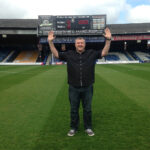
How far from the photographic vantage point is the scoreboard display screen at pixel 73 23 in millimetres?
32031

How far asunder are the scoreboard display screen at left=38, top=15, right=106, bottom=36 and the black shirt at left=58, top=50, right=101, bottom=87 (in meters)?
29.5

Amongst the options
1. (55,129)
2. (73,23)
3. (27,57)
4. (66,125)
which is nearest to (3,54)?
(27,57)

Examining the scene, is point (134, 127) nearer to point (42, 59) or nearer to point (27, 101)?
point (27, 101)

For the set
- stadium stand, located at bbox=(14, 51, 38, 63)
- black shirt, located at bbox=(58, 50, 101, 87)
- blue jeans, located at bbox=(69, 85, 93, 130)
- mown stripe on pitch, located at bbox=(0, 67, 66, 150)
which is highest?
black shirt, located at bbox=(58, 50, 101, 87)

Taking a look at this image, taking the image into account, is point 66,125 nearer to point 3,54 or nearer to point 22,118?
point 22,118

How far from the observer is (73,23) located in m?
32.1

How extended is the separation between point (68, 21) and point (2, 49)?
22834 millimetres

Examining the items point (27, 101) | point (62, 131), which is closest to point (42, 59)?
point (27, 101)

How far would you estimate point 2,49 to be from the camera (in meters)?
46.3

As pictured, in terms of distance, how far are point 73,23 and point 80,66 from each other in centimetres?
2983

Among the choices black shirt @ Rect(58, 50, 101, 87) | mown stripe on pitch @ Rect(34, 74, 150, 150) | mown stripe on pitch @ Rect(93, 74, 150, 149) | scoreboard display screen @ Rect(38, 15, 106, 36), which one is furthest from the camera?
scoreboard display screen @ Rect(38, 15, 106, 36)

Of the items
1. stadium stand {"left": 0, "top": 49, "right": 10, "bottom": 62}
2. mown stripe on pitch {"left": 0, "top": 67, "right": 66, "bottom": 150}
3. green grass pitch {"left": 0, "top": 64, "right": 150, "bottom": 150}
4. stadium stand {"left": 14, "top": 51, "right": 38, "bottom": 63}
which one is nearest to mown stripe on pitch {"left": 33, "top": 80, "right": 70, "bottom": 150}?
green grass pitch {"left": 0, "top": 64, "right": 150, "bottom": 150}

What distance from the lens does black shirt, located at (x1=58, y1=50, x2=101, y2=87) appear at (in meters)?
3.71

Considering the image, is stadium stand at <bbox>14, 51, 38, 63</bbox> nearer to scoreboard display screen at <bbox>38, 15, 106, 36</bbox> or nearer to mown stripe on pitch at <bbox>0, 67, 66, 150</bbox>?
scoreboard display screen at <bbox>38, 15, 106, 36</bbox>
